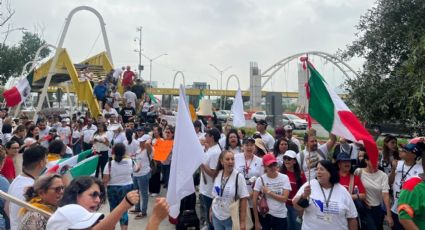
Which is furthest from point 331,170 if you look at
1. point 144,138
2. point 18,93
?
point 18,93

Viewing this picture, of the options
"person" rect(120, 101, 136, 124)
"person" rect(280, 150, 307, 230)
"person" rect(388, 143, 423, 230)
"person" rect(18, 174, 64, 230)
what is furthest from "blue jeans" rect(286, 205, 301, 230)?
"person" rect(120, 101, 136, 124)

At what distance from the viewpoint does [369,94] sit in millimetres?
7930

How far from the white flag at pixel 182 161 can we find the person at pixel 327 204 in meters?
1.36

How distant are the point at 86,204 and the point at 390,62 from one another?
6.78 metres

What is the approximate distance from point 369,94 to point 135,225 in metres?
5.05

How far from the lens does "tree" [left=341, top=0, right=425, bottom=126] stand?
6.92m

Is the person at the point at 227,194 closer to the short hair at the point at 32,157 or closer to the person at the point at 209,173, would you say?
the person at the point at 209,173

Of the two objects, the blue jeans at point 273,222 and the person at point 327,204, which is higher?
the person at point 327,204

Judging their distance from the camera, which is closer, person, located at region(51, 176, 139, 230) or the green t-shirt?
person, located at region(51, 176, 139, 230)

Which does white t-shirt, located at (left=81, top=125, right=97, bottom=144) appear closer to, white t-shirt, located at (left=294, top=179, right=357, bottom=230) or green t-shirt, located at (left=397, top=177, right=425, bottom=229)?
white t-shirt, located at (left=294, top=179, right=357, bottom=230)

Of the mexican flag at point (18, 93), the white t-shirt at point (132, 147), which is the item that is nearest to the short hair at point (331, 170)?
the white t-shirt at point (132, 147)

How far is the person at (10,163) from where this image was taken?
636cm

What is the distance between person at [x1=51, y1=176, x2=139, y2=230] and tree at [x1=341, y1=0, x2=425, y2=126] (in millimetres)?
5353

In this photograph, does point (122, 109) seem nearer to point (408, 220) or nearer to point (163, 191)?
point (163, 191)
